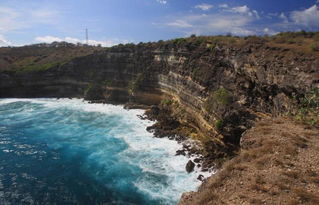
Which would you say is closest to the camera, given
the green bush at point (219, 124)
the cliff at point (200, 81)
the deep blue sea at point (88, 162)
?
the deep blue sea at point (88, 162)

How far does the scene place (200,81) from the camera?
4650 cm

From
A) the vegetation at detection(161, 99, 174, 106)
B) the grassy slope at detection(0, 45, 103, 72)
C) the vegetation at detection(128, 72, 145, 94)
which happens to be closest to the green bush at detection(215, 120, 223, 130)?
the vegetation at detection(161, 99, 174, 106)

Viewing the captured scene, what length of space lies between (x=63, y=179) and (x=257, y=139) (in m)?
22.4

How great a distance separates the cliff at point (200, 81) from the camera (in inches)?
1242

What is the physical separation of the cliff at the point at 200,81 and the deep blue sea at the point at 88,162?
5.95 m

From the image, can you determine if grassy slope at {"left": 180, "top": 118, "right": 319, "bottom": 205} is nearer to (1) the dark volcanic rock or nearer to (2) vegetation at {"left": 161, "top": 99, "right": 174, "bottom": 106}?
(1) the dark volcanic rock

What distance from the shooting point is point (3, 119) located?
55688 millimetres

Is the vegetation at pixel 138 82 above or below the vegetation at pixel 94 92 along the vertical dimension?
above

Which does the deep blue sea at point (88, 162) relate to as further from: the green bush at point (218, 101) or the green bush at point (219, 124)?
the green bush at point (218, 101)

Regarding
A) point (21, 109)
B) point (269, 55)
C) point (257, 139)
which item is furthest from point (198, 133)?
point (21, 109)

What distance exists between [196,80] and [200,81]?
1737mm

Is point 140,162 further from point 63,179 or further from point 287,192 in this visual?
point 287,192

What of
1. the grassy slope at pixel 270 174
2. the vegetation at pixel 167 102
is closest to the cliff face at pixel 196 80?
the vegetation at pixel 167 102

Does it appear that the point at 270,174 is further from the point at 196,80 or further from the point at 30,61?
the point at 30,61
